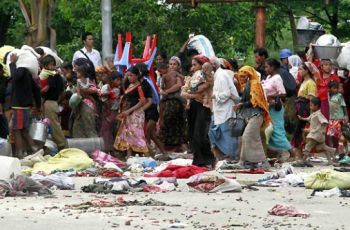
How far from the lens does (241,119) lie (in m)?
18.2

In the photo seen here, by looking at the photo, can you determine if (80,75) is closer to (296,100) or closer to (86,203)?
(296,100)

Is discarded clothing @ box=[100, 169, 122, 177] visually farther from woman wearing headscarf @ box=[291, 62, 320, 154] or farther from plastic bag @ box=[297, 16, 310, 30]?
plastic bag @ box=[297, 16, 310, 30]

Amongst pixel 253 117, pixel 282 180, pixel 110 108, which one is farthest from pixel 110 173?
pixel 110 108

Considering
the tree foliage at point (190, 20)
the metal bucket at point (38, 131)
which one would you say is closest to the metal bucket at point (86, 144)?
the metal bucket at point (38, 131)

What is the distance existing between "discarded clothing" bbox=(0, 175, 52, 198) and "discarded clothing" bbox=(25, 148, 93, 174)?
113 inches

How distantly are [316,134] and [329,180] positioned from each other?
4.60 meters

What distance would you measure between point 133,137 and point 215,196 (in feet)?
19.8

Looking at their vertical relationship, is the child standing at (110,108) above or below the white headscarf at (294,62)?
below

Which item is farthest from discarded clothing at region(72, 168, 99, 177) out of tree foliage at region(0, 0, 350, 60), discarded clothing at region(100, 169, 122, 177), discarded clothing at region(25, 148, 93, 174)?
tree foliage at region(0, 0, 350, 60)

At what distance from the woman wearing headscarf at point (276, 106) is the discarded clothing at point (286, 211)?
707cm

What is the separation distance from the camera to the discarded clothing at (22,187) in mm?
13359

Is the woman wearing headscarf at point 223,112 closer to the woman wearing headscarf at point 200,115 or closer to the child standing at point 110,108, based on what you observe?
the woman wearing headscarf at point 200,115

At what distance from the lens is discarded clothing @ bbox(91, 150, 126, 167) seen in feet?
60.4

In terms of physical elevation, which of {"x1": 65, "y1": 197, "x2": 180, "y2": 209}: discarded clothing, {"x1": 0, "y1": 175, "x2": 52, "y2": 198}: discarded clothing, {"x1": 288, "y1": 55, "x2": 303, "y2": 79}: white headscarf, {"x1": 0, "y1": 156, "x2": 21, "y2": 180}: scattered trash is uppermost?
{"x1": 288, "y1": 55, "x2": 303, "y2": 79}: white headscarf
